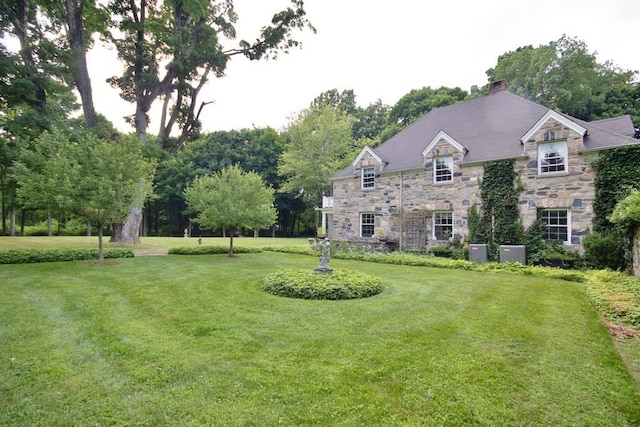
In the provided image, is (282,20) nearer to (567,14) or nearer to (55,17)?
(55,17)

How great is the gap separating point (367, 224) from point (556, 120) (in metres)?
11.0

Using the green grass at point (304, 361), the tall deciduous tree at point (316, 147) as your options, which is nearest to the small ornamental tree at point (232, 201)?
the green grass at point (304, 361)

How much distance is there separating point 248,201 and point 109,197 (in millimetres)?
5777

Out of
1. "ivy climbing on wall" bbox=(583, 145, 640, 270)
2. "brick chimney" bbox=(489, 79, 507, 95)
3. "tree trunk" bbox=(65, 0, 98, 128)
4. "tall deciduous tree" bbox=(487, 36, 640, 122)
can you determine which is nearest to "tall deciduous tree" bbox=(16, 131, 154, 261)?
"tree trunk" bbox=(65, 0, 98, 128)

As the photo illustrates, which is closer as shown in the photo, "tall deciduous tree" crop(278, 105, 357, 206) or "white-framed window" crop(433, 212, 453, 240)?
"white-framed window" crop(433, 212, 453, 240)

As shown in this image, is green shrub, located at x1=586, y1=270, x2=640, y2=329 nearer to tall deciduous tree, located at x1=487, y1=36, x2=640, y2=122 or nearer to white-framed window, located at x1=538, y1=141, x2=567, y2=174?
white-framed window, located at x1=538, y1=141, x2=567, y2=174

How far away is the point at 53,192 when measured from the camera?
37.7ft

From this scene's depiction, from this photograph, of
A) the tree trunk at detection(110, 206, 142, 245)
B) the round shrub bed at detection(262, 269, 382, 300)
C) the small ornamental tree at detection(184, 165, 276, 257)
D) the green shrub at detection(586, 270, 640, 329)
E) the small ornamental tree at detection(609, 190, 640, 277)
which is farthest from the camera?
the tree trunk at detection(110, 206, 142, 245)

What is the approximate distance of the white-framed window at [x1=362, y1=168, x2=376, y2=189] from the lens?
68.0ft

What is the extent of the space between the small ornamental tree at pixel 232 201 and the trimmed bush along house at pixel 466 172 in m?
7.19

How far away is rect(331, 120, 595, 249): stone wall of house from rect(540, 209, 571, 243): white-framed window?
0.25 meters

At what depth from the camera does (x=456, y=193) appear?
17062mm

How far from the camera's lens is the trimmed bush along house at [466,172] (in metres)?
13.9

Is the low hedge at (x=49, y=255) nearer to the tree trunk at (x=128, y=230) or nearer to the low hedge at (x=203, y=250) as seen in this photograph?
the low hedge at (x=203, y=250)
